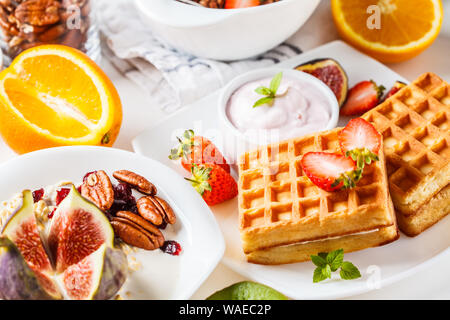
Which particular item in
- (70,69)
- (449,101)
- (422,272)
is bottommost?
(422,272)

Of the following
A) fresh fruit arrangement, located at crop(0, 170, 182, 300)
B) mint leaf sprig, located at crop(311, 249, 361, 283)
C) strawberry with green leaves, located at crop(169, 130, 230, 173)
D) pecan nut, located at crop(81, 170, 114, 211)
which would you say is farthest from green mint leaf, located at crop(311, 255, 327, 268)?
pecan nut, located at crop(81, 170, 114, 211)

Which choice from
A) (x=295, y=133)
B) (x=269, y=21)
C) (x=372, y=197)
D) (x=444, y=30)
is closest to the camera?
(x=372, y=197)

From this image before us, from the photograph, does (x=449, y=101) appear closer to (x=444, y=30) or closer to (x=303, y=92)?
(x=303, y=92)

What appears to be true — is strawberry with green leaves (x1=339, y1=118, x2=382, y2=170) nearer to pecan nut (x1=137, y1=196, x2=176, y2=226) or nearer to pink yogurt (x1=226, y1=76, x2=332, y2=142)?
pink yogurt (x1=226, y1=76, x2=332, y2=142)

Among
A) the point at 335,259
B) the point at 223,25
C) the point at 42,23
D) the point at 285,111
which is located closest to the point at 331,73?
the point at 285,111

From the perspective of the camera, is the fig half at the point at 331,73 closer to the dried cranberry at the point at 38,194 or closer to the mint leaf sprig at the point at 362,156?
A: the mint leaf sprig at the point at 362,156

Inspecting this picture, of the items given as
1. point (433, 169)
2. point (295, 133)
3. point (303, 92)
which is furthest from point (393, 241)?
point (303, 92)
